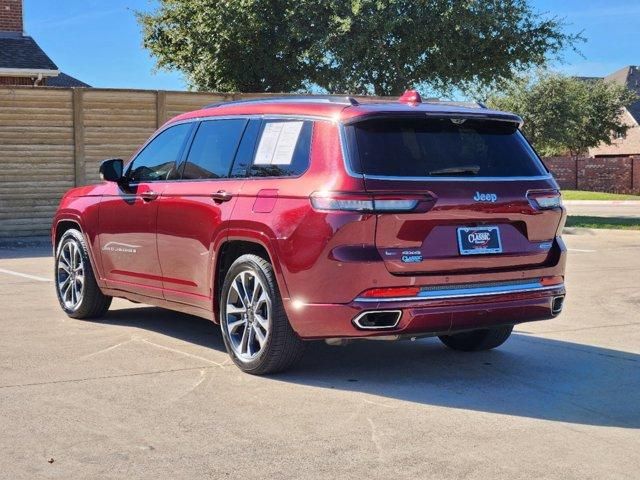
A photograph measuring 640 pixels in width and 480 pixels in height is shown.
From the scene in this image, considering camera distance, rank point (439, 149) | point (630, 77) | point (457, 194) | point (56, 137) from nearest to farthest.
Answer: point (457, 194), point (439, 149), point (56, 137), point (630, 77)

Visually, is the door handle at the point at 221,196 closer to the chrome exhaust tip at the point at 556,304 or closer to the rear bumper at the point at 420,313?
the rear bumper at the point at 420,313

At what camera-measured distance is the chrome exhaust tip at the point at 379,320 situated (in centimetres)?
580

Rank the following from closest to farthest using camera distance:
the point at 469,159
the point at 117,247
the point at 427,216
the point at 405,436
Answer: the point at 405,436 < the point at 427,216 < the point at 469,159 < the point at 117,247

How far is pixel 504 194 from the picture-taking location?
20.3 ft

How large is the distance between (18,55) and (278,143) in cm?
1911

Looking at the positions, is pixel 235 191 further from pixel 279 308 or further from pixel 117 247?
pixel 117 247

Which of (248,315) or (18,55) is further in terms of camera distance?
(18,55)

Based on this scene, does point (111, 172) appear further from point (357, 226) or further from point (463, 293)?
point (463, 293)

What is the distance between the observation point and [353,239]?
5762mm

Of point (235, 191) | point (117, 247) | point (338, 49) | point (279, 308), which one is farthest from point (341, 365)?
point (338, 49)

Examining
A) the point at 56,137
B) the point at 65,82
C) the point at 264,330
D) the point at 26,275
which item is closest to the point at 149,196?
the point at 264,330

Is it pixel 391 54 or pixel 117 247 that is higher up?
pixel 391 54

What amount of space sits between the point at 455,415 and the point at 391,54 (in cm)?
2111

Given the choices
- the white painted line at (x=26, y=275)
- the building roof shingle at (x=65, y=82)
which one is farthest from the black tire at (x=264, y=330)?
the building roof shingle at (x=65, y=82)
